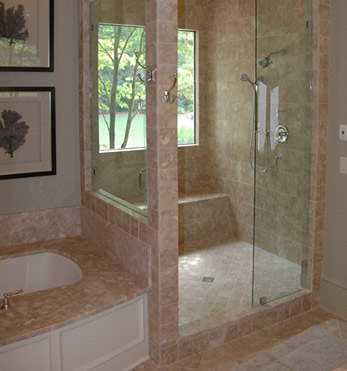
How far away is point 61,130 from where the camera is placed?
364 centimetres

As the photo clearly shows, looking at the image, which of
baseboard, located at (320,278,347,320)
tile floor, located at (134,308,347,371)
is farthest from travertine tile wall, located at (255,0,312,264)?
tile floor, located at (134,308,347,371)

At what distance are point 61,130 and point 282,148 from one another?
1599mm

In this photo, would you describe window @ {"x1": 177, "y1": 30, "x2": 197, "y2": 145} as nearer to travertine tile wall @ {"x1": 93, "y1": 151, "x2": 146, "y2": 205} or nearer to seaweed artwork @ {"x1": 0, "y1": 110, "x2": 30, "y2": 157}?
travertine tile wall @ {"x1": 93, "y1": 151, "x2": 146, "y2": 205}

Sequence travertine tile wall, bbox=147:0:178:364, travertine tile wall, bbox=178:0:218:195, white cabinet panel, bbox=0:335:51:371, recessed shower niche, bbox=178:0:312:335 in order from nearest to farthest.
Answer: white cabinet panel, bbox=0:335:51:371 < travertine tile wall, bbox=147:0:178:364 < recessed shower niche, bbox=178:0:312:335 < travertine tile wall, bbox=178:0:218:195

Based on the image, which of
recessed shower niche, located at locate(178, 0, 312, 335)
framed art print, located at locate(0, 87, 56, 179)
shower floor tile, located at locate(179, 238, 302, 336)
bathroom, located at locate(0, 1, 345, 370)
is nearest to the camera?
bathroom, located at locate(0, 1, 345, 370)

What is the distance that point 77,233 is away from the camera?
12.5 feet

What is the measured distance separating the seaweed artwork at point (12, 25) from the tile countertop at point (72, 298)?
145 centimetres

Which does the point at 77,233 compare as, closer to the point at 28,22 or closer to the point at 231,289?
the point at 231,289

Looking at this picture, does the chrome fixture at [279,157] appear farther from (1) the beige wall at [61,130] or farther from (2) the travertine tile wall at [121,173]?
(1) the beige wall at [61,130]

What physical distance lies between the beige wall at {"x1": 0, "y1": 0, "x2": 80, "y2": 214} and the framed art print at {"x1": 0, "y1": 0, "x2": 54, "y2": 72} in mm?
52

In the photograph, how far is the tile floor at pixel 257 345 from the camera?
9.40 ft

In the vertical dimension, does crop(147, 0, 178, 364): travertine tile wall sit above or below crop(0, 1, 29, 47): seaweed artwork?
below

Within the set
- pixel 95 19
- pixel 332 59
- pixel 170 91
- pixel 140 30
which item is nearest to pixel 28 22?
pixel 95 19

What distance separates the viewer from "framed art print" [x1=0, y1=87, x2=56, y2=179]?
11.2 feet
